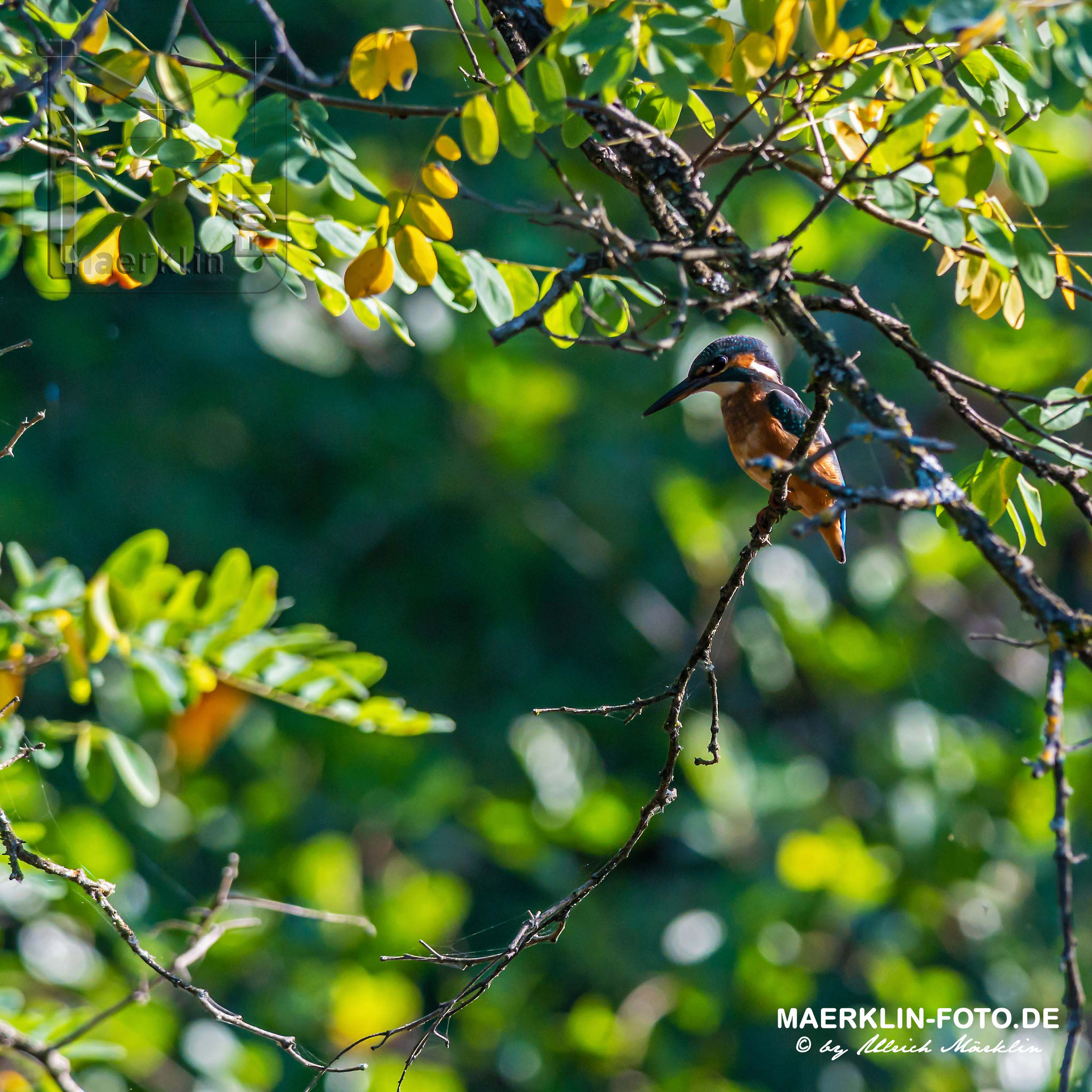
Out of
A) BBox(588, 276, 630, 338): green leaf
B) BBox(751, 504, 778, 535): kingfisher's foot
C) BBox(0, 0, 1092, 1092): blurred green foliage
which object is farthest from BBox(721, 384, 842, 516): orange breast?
BBox(0, 0, 1092, 1092): blurred green foliage

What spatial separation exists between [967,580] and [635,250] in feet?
12.7

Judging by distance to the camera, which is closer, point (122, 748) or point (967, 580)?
point (122, 748)

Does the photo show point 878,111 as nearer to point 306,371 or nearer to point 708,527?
point 708,527

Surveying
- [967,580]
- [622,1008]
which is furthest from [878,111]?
[967,580]

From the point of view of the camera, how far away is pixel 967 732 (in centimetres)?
389

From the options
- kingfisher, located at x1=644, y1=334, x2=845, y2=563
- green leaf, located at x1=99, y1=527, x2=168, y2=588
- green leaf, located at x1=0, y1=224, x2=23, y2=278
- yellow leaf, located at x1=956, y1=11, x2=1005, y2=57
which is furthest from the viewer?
kingfisher, located at x1=644, y1=334, x2=845, y2=563

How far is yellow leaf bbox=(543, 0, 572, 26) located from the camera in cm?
95

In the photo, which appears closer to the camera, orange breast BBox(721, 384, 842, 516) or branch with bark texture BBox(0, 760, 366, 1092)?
branch with bark texture BBox(0, 760, 366, 1092)

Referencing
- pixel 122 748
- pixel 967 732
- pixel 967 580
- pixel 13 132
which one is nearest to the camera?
pixel 13 132

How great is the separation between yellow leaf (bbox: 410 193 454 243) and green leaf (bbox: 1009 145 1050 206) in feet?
1.61

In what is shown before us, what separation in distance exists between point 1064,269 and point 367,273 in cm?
73

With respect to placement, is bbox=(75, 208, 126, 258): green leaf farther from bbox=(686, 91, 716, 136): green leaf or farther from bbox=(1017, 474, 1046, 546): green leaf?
bbox=(1017, 474, 1046, 546): green leaf

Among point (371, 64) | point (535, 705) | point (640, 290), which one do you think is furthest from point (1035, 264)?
point (535, 705)

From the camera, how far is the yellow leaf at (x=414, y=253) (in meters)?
0.99
